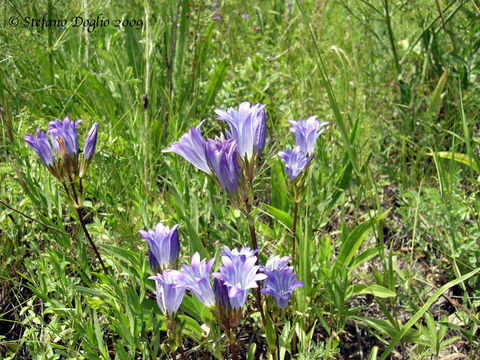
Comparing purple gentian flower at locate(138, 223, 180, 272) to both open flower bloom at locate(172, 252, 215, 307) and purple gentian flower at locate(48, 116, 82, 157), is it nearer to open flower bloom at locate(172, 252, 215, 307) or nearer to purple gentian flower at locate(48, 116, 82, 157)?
open flower bloom at locate(172, 252, 215, 307)

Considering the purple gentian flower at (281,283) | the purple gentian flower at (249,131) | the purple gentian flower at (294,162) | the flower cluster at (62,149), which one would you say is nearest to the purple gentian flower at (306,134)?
the purple gentian flower at (294,162)

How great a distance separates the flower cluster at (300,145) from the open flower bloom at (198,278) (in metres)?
0.49

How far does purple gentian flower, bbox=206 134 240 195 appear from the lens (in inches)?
52.7

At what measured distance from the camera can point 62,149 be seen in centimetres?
163

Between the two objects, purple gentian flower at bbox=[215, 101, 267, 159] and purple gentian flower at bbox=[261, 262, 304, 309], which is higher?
purple gentian flower at bbox=[215, 101, 267, 159]

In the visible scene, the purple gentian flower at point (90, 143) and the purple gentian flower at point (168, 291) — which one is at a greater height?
the purple gentian flower at point (90, 143)

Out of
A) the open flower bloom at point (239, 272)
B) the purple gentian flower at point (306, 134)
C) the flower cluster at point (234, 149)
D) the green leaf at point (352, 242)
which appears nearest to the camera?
the open flower bloom at point (239, 272)

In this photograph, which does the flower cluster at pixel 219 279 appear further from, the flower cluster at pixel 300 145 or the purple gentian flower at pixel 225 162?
the flower cluster at pixel 300 145

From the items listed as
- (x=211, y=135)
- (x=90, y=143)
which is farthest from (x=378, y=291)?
(x=211, y=135)

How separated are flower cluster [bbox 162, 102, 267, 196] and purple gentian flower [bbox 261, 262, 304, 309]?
0.29 m

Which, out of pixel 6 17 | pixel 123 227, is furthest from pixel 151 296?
pixel 6 17

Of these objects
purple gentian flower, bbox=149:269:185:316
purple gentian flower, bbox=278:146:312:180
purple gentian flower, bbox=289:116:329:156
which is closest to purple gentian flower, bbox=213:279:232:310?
purple gentian flower, bbox=149:269:185:316

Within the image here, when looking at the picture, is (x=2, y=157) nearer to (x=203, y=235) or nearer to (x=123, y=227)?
(x=123, y=227)

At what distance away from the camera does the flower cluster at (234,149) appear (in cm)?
136
